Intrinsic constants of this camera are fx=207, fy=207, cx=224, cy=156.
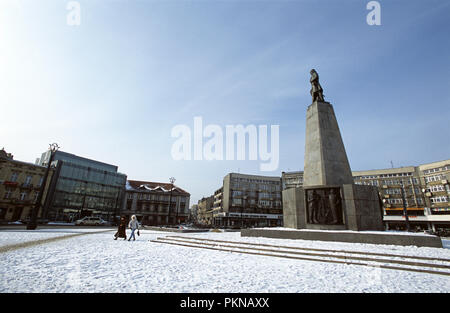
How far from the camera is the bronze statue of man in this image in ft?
50.2

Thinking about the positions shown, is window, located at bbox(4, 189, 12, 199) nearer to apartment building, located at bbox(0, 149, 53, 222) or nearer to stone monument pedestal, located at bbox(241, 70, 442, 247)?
apartment building, located at bbox(0, 149, 53, 222)

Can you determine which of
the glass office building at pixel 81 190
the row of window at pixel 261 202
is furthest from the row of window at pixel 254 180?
the glass office building at pixel 81 190

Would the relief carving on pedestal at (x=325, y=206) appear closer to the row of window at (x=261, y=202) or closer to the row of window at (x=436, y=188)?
the row of window at (x=436, y=188)

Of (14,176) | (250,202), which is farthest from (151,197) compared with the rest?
(250,202)

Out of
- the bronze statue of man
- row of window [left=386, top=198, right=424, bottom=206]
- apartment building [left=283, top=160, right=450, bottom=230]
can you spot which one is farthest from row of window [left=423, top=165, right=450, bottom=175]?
the bronze statue of man

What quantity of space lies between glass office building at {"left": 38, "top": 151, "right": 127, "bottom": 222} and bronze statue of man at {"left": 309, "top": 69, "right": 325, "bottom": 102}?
48920mm

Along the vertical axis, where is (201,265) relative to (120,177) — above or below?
below

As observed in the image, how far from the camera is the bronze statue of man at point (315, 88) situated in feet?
50.2

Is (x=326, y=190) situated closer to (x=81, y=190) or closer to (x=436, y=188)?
(x=436, y=188)
